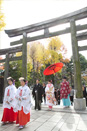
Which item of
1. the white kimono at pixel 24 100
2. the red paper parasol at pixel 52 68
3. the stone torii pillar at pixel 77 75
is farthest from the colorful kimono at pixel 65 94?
the white kimono at pixel 24 100

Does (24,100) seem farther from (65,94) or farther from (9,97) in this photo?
(65,94)

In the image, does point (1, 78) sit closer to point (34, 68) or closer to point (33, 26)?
point (33, 26)

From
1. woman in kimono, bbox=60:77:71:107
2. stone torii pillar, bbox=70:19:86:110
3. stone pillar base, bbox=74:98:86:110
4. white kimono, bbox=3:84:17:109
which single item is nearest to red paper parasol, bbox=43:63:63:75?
stone torii pillar, bbox=70:19:86:110

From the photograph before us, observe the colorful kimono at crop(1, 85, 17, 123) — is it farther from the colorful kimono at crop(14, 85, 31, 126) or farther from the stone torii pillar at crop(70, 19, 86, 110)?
the stone torii pillar at crop(70, 19, 86, 110)

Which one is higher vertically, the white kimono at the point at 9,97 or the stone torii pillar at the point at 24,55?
the stone torii pillar at the point at 24,55

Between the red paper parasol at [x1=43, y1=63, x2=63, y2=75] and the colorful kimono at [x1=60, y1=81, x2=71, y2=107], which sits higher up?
the red paper parasol at [x1=43, y1=63, x2=63, y2=75]

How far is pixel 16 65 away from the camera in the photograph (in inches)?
629

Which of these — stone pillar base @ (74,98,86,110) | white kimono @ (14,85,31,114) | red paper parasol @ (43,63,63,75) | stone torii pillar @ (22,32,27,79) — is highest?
stone torii pillar @ (22,32,27,79)

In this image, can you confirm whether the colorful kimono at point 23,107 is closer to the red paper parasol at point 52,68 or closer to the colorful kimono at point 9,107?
the colorful kimono at point 9,107

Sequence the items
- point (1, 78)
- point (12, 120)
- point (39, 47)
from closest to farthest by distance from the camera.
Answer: point (12, 120) < point (1, 78) < point (39, 47)

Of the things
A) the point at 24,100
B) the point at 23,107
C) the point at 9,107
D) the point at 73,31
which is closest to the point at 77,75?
the point at 73,31

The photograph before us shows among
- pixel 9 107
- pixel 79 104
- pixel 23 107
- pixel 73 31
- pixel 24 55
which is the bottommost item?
pixel 79 104

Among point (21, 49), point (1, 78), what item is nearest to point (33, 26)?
point (21, 49)

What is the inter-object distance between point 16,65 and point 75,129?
13662mm
